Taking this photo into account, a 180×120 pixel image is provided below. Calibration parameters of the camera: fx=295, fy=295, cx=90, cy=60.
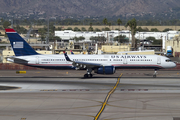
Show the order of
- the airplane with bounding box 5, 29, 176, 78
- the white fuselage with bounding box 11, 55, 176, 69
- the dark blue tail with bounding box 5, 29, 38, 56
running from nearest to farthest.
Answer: the airplane with bounding box 5, 29, 176, 78
the white fuselage with bounding box 11, 55, 176, 69
the dark blue tail with bounding box 5, 29, 38, 56

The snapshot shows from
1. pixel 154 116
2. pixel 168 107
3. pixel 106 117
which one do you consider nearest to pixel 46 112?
pixel 106 117

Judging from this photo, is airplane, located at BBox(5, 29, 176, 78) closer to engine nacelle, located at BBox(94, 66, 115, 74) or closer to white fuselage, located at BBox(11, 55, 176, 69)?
white fuselage, located at BBox(11, 55, 176, 69)

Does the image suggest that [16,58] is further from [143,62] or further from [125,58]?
[143,62]

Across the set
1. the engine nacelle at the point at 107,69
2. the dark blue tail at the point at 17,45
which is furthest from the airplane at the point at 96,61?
the engine nacelle at the point at 107,69

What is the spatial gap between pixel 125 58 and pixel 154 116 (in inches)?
1056

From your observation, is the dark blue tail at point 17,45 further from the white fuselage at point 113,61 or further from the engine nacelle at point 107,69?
the engine nacelle at point 107,69

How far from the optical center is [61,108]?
27844 millimetres

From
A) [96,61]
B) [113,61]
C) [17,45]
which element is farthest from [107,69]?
[17,45]

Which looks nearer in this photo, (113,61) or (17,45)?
(113,61)

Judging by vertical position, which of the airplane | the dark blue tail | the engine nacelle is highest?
the dark blue tail

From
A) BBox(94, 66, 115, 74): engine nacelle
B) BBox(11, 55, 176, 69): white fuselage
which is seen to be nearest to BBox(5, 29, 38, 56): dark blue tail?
BBox(11, 55, 176, 69): white fuselage

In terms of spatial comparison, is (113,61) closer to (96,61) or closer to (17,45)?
(96,61)

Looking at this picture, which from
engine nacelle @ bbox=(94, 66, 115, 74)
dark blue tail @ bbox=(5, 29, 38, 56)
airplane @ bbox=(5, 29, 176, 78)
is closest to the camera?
engine nacelle @ bbox=(94, 66, 115, 74)

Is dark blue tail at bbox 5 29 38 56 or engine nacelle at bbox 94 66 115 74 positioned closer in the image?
engine nacelle at bbox 94 66 115 74
